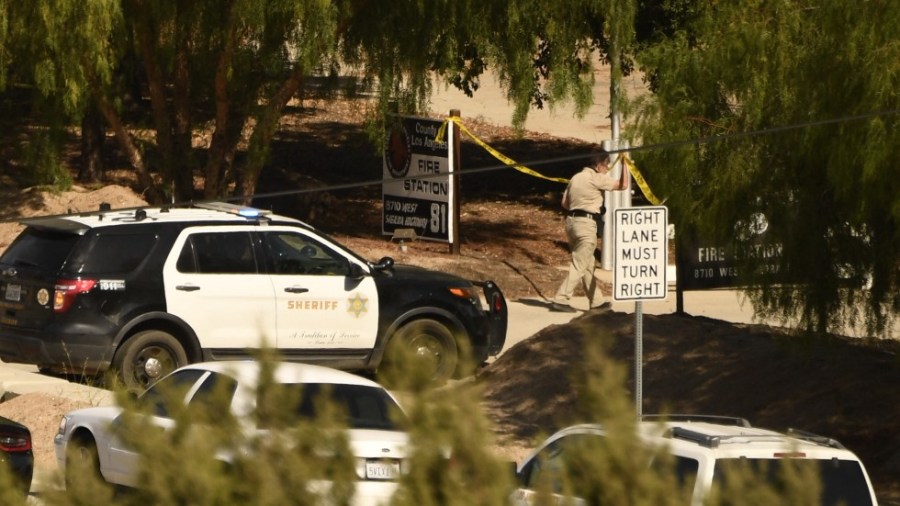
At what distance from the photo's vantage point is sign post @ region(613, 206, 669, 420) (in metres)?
10.5

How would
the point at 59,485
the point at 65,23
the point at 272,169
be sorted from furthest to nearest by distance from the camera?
1. the point at 272,169
2. the point at 65,23
3. the point at 59,485

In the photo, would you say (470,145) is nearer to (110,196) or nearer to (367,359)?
(110,196)

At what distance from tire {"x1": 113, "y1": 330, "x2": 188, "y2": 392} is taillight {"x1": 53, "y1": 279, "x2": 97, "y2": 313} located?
0.62m

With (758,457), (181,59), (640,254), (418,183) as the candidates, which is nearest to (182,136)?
(181,59)

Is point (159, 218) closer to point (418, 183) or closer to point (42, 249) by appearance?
point (42, 249)

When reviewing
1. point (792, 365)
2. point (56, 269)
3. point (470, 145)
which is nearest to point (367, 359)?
point (56, 269)

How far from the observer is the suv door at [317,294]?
1453 cm

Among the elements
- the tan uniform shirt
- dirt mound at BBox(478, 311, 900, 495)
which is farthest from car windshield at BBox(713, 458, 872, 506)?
the tan uniform shirt

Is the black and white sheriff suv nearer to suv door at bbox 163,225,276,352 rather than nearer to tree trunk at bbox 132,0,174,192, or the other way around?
suv door at bbox 163,225,276,352

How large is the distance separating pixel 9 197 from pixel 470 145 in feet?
43.8

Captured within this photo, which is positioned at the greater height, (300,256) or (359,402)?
(300,256)

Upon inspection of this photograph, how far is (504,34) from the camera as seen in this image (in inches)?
832

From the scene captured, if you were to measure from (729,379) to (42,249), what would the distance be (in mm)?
6418

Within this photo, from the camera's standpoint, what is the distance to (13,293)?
14.1 metres
